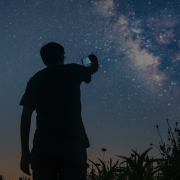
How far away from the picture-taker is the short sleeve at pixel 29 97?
6.29ft

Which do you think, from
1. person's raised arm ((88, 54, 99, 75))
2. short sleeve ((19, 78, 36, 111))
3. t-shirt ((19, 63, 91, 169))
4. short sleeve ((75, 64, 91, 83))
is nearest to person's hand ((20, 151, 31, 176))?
t-shirt ((19, 63, 91, 169))

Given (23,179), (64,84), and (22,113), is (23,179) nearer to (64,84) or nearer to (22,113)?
(22,113)

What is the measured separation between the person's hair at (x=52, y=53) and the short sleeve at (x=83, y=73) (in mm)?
273

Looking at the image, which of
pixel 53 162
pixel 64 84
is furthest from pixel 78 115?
pixel 53 162

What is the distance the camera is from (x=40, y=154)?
1634 millimetres

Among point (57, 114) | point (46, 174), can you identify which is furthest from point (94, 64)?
point (46, 174)

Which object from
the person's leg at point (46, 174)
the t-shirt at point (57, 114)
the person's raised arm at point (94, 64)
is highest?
the person's raised arm at point (94, 64)

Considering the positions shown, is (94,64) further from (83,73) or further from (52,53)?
(52,53)

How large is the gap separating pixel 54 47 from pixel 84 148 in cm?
116

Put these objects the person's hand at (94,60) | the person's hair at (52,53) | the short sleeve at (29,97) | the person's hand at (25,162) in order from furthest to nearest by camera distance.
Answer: the person's hand at (94,60) → the person's hair at (52,53) → the short sleeve at (29,97) → the person's hand at (25,162)

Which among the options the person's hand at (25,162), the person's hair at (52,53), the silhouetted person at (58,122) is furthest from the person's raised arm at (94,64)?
the person's hand at (25,162)

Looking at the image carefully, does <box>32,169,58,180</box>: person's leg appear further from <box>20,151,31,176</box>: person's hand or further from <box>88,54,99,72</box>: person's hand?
<box>88,54,99,72</box>: person's hand

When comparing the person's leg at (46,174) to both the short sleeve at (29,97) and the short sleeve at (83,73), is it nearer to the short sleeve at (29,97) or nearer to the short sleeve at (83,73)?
the short sleeve at (29,97)

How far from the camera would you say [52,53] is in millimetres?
2105
